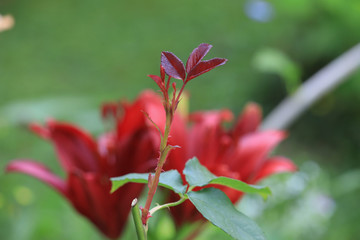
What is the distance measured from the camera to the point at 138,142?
45cm

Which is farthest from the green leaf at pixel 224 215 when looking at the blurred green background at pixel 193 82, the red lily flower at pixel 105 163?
the blurred green background at pixel 193 82

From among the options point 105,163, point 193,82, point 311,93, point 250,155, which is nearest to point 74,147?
point 105,163

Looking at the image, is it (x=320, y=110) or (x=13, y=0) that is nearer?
(x=320, y=110)

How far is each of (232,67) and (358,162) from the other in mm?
990

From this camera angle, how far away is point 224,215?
0.28 m

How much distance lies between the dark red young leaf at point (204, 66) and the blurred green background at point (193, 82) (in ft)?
0.96

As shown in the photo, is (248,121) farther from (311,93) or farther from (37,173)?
(311,93)

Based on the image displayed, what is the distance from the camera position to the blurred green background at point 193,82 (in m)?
1.04

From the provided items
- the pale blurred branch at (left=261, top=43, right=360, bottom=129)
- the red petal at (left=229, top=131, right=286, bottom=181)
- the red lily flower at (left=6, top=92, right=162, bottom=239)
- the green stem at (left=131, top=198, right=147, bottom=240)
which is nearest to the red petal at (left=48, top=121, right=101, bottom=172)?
the red lily flower at (left=6, top=92, right=162, bottom=239)

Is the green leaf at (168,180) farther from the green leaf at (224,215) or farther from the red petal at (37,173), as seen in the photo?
the red petal at (37,173)

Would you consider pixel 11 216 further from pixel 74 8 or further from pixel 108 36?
pixel 74 8

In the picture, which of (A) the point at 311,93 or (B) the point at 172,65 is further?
(A) the point at 311,93

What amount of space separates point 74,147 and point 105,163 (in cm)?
3

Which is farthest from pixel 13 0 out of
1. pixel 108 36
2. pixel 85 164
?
pixel 85 164
